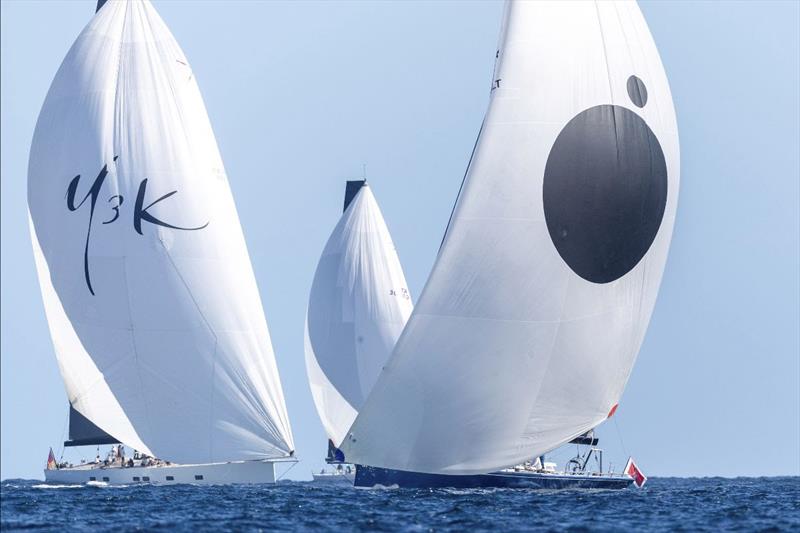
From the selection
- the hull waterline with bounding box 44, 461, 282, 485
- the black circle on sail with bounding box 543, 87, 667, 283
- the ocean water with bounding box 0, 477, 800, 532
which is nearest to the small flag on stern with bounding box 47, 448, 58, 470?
the hull waterline with bounding box 44, 461, 282, 485

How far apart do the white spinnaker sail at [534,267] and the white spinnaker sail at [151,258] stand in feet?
32.1

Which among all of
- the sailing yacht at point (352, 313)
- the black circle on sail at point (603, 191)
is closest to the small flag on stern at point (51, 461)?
the sailing yacht at point (352, 313)

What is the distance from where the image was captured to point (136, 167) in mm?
46312

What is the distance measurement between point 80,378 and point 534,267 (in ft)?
55.0

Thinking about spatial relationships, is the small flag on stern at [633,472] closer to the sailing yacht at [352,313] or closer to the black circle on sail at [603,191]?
the black circle on sail at [603,191]

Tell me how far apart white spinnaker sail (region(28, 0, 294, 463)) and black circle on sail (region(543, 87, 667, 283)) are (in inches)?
519

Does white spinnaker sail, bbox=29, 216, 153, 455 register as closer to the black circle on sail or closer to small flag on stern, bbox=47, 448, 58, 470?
small flag on stern, bbox=47, 448, 58, 470

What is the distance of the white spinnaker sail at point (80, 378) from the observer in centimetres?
4622

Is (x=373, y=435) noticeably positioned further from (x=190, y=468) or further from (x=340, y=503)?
(x=190, y=468)

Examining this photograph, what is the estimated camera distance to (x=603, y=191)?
121ft

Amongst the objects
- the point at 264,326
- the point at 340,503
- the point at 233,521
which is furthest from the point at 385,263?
the point at 233,521

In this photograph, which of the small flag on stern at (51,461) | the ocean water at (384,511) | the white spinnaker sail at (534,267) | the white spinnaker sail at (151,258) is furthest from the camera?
the small flag on stern at (51,461)

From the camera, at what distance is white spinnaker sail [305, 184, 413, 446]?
219 feet

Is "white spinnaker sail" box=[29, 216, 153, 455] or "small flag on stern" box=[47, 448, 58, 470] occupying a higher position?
"white spinnaker sail" box=[29, 216, 153, 455]
